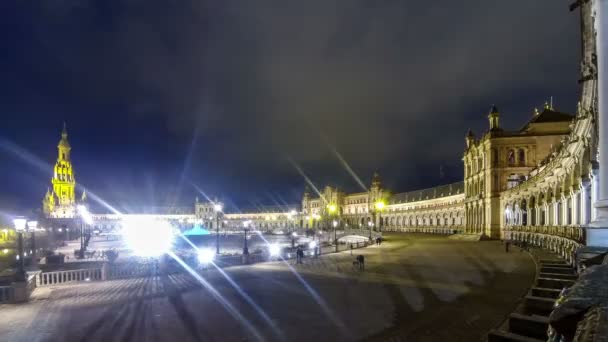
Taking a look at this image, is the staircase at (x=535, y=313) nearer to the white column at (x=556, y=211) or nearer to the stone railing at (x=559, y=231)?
the stone railing at (x=559, y=231)

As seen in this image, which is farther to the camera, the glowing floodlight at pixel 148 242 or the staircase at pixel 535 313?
the glowing floodlight at pixel 148 242

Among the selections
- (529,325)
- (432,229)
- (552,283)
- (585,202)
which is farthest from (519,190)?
(432,229)

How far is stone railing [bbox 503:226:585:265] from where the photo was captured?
1828 centimetres

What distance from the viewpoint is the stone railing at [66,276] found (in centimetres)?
1877

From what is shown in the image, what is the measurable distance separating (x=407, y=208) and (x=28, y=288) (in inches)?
3979

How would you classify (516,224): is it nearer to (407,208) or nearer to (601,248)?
(601,248)

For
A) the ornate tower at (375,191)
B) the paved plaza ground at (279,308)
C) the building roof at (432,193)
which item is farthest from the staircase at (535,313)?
the ornate tower at (375,191)

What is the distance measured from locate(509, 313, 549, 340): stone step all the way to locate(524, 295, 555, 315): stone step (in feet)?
4.38

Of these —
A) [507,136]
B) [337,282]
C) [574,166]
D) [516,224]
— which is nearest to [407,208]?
[507,136]

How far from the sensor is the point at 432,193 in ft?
334

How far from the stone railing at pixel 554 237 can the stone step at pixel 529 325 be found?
26.8 ft

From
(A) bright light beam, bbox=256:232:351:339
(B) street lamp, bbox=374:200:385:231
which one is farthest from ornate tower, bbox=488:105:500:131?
(B) street lamp, bbox=374:200:385:231

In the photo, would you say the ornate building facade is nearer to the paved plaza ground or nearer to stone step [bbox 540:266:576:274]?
Result: stone step [bbox 540:266:576:274]

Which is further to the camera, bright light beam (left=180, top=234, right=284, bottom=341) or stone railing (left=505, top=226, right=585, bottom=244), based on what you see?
stone railing (left=505, top=226, right=585, bottom=244)
